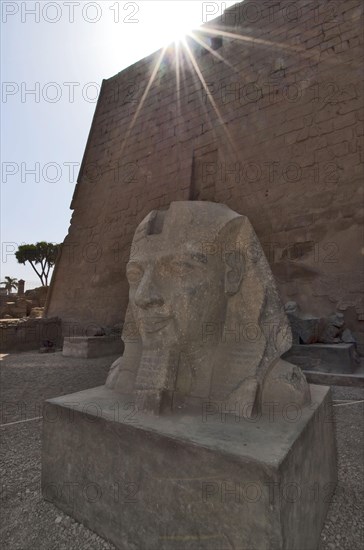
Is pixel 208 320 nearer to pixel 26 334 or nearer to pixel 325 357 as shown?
pixel 325 357

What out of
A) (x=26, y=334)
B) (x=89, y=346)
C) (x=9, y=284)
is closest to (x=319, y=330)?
(x=89, y=346)

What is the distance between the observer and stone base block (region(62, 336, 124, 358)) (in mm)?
5645

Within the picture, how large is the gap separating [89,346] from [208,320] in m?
4.55

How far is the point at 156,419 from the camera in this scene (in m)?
1.36

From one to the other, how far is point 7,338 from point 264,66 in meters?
7.65

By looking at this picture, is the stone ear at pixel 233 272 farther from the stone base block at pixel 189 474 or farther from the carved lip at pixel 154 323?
the stone base block at pixel 189 474

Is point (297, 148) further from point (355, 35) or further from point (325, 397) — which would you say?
point (325, 397)

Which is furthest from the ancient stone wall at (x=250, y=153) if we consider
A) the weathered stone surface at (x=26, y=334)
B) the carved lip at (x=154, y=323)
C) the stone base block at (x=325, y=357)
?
the carved lip at (x=154, y=323)

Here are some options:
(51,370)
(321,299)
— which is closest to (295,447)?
(51,370)

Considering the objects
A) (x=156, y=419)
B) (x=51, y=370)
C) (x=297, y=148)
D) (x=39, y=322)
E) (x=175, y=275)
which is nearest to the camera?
(x=156, y=419)

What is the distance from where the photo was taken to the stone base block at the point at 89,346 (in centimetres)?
564

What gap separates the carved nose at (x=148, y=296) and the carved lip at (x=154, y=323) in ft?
0.21

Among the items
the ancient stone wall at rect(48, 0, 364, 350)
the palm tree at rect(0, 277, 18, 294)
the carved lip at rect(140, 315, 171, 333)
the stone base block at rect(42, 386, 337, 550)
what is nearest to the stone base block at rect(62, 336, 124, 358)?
the ancient stone wall at rect(48, 0, 364, 350)

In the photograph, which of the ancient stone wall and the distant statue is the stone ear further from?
the ancient stone wall
